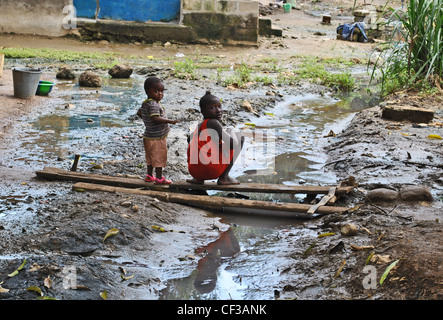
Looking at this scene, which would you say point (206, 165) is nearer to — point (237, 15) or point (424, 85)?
point (424, 85)

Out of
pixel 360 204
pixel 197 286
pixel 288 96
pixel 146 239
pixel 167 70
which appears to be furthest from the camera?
pixel 167 70

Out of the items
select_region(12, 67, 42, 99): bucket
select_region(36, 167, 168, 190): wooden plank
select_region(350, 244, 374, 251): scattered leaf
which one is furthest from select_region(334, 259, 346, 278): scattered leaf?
select_region(12, 67, 42, 99): bucket

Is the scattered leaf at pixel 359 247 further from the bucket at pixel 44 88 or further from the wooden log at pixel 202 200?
the bucket at pixel 44 88

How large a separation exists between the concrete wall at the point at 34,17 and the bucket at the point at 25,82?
260 inches

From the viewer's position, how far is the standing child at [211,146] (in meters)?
4.44

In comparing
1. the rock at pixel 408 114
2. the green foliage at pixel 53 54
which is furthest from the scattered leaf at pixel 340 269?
the green foliage at pixel 53 54

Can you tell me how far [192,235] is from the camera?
12.9 feet

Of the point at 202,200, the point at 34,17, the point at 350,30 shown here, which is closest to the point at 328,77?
the point at 202,200

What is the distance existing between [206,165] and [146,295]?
5.68 ft

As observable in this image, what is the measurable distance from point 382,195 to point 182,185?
5.84 feet

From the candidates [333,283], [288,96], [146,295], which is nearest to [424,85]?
[288,96]

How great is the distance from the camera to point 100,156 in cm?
567

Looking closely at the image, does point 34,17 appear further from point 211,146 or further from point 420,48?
point 211,146

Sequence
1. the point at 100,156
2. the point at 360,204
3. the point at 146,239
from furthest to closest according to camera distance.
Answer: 1. the point at 100,156
2. the point at 360,204
3. the point at 146,239
